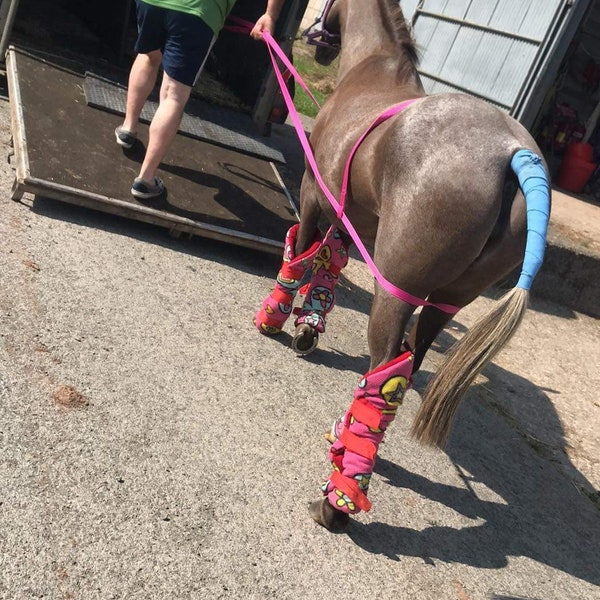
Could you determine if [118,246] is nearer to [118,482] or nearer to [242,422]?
[242,422]

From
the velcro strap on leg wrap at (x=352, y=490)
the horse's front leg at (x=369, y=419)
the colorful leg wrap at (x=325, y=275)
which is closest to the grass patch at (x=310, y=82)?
the colorful leg wrap at (x=325, y=275)

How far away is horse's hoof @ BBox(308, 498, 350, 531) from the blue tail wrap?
1136mm

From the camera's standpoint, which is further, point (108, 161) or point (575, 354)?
point (575, 354)

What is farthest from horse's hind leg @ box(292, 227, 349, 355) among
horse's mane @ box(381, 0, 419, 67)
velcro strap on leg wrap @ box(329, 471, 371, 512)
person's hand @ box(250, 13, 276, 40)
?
person's hand @ box(250, 13, 276, 40)

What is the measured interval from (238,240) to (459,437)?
1.87 meters

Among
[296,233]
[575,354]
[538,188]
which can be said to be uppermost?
[538,188]

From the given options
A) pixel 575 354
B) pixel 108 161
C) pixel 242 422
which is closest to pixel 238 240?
pixel 108 161

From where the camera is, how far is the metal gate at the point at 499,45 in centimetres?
840

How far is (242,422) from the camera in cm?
328

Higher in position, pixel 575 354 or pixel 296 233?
pixel 296 233

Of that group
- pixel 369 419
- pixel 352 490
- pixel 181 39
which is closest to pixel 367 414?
pixel 369 419

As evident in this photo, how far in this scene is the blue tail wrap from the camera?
2.61 metres

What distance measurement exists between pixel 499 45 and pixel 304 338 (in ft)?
21.8

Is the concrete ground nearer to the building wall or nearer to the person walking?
the person walking
